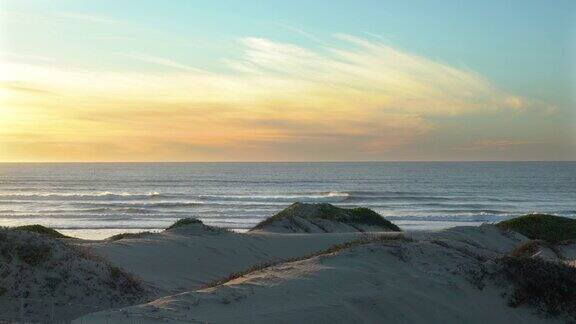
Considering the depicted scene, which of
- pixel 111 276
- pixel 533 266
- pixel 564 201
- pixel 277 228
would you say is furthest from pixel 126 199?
pixel 533 266

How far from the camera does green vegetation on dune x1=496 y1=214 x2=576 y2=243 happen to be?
30.6 m

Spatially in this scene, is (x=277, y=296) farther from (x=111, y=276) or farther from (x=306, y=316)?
(x=111, y=276)

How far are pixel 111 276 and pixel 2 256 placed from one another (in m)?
2.63

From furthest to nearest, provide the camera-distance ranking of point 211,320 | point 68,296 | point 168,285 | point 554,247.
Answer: point 554,247 → point 168,285 → point 68,296 → point 211,320

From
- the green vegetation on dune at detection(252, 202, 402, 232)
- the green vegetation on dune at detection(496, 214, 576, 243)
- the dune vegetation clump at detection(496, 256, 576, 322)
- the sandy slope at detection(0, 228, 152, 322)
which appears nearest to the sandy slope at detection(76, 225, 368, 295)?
the sandy slope at detection(0, 228, 152, 322)

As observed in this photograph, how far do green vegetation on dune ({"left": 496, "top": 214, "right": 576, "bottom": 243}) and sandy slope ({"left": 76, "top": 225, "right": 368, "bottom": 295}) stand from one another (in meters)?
11.8

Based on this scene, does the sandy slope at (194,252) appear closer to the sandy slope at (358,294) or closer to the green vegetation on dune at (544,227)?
the sandy slope at (358,294)

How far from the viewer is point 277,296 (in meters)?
10.8

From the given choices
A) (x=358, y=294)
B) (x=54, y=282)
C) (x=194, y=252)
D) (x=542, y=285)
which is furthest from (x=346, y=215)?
(x=358, y=294)

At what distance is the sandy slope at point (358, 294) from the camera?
9.90 metres

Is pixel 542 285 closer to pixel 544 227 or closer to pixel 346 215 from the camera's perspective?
pixel 544 227

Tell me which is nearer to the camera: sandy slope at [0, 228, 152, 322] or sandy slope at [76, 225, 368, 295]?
sandy slope at [0, 228, 152, 322]

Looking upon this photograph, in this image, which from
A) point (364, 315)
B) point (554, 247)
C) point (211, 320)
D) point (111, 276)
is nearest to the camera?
point (211, 320)

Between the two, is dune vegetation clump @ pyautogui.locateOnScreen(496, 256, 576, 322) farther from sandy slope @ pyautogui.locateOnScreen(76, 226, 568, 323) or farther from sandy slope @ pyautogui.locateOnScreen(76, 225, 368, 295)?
sandy slope @ pyautogui.locateOnScreen(76, 225, 368, 295)
